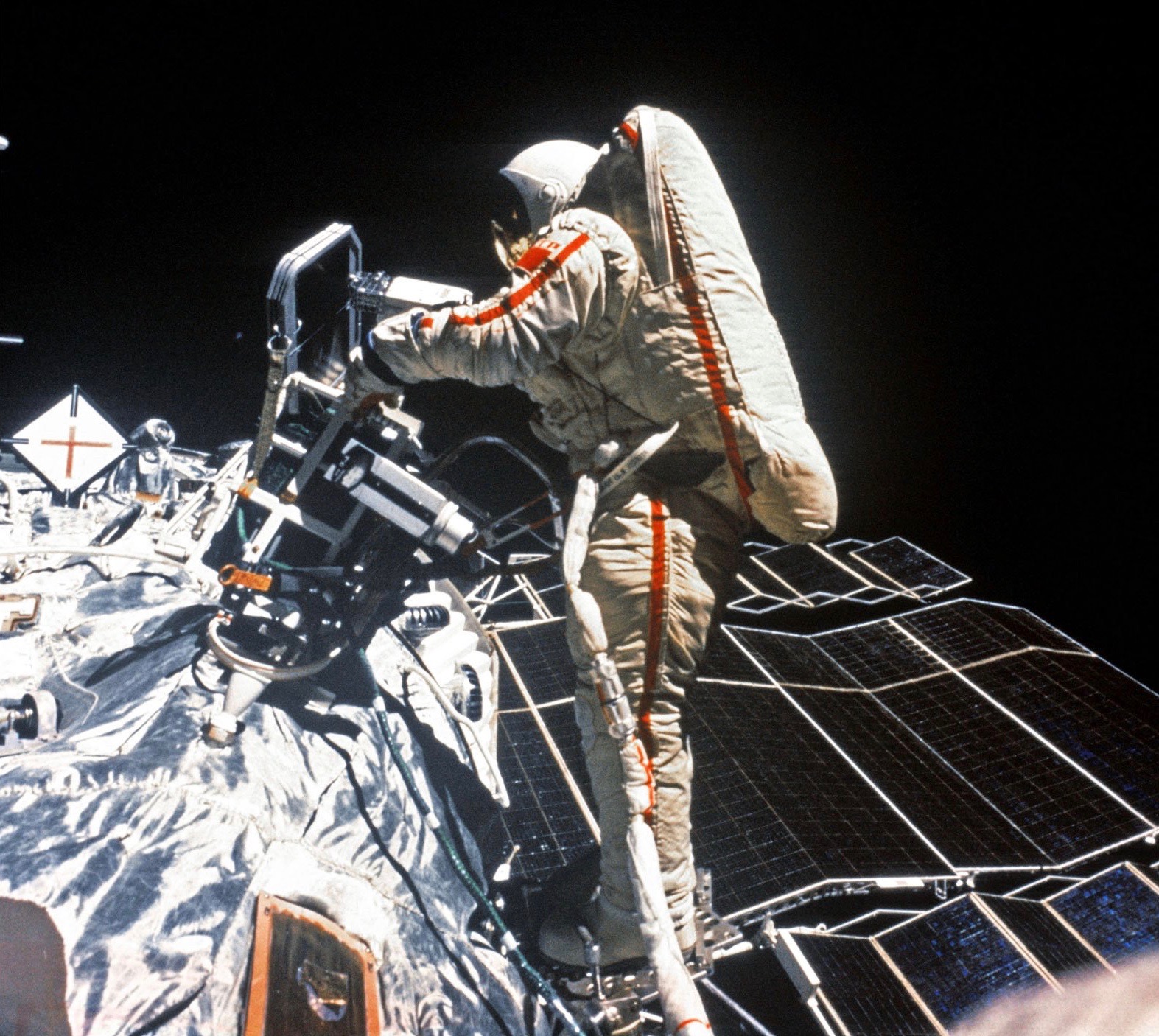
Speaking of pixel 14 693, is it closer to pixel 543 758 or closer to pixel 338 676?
pixel 338 676

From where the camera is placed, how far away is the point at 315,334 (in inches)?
94.3

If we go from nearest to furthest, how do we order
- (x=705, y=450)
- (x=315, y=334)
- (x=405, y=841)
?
(x=705, y=450) → (x=405, y=841) → (x=315, y=334)

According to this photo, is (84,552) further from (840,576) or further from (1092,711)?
(1092,711)

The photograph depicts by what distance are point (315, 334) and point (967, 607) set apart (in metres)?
2.90

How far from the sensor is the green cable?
163cm

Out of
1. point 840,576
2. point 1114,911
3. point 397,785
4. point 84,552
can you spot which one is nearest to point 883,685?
point 840,576

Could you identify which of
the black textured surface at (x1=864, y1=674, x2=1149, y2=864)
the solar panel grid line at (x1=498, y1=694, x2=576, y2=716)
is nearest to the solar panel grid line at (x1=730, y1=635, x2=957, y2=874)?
the black textured surface at (x1=864, y1=674, x2=1149, y2=864)

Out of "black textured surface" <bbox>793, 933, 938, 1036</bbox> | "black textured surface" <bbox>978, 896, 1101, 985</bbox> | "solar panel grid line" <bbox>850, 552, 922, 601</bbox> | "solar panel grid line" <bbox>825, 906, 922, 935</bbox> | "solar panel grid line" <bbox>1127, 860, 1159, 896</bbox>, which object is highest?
"solar panel grid line" <bbox>850, 552, 922, 601</bbox>

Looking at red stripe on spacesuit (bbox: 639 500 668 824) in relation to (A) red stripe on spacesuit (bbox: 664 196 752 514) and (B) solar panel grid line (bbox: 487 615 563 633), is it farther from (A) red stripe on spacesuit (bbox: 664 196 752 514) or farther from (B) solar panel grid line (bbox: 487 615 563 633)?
(B) solar panel grid line (bbox: 487 615 563 633)

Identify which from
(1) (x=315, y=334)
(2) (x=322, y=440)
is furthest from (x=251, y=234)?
(2) (x=322, y=440)

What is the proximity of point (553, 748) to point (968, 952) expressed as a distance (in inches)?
48.2

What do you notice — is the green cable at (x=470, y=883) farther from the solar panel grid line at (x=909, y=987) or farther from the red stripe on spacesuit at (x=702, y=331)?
the red stripe on spacesuit at (x=702, y=331)

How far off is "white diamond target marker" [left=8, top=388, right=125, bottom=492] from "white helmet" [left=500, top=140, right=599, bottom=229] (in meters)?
2.13

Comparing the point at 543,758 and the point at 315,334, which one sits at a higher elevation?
the point at 315,334
